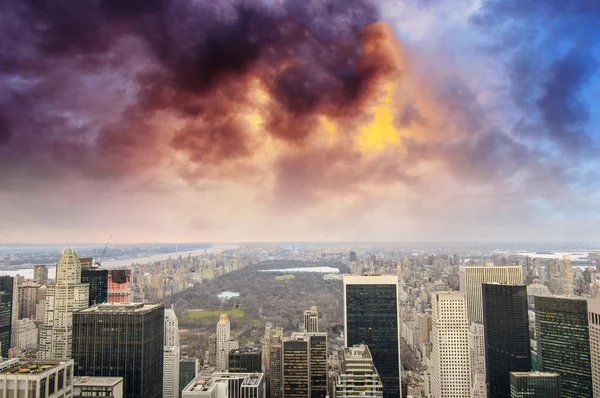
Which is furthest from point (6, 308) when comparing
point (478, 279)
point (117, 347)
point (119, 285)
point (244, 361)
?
point (478, 279)

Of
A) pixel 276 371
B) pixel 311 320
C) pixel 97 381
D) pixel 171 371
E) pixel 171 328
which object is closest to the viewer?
pixel 97 381

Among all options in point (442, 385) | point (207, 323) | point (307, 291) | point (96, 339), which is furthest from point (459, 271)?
point (96, 339)

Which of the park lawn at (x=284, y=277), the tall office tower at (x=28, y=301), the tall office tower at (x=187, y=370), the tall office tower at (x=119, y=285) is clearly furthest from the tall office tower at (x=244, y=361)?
the tall office tower at (x=28, y=301)

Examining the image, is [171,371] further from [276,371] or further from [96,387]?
[96,387]

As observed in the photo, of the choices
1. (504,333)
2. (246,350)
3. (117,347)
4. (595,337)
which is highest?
(117,347)

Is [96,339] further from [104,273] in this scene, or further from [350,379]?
[350,379]

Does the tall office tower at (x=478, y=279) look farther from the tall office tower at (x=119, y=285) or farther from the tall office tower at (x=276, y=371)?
the tall office tower at (x=119, y=285)
